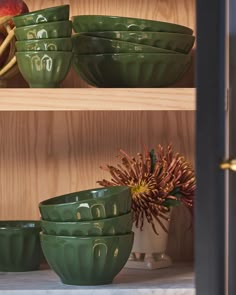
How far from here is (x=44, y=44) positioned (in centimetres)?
131

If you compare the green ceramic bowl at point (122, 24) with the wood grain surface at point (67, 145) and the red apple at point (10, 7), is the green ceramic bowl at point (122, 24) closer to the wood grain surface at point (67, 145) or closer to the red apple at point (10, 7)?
the red apple at point (10, 7)

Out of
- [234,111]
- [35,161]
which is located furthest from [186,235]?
[234,111]

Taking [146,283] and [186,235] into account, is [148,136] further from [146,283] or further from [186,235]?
[146,283]

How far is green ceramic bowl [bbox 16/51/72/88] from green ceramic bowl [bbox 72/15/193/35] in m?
0.07

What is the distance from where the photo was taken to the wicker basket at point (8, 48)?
4.51 feet

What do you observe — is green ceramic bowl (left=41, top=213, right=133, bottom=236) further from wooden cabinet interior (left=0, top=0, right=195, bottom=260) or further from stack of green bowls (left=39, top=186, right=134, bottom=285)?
wooden cabinet interior (left=0, top=0, right=195, bottom=260)

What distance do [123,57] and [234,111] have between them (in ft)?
1.21

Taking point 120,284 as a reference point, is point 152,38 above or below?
above

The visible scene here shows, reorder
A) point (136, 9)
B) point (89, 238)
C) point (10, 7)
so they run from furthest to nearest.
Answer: point (136, 9), point (10, 7), point (89, 238)

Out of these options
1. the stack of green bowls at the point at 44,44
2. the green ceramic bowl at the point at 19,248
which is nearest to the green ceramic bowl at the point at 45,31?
the stack of green bowls at the point at 44,44

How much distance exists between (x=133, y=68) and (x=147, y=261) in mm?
339

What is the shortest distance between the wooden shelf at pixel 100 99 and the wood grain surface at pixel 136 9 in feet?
0.78

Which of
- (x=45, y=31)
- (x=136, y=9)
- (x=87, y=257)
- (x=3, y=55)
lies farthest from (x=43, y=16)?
(x=87, y=257)

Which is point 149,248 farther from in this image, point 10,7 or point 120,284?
point 10,7
